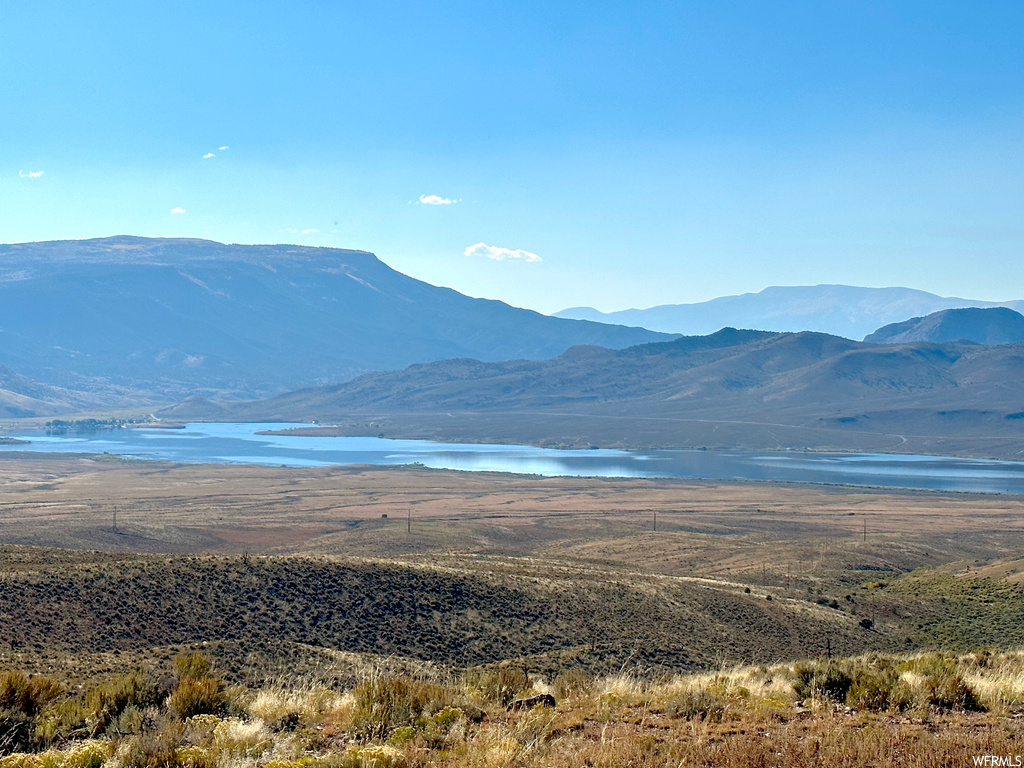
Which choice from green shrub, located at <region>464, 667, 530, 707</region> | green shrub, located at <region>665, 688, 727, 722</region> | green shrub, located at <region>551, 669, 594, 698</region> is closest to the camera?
green shrub, located at <region>665, 688, 727, 722</region>

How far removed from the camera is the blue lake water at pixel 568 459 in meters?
113

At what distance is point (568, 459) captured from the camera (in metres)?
138

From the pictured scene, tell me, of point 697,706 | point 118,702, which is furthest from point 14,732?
point 697,706

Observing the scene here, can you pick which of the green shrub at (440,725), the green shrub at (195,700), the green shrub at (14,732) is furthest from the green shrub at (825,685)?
the green shrub at (14,732)

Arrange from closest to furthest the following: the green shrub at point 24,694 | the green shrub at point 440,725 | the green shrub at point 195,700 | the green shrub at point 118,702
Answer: the green shrub at point 440,725, the green shrub at point 118,702, the green shrub at point 24,694, the green shrub at point 195,700

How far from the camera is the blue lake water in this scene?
371 ft

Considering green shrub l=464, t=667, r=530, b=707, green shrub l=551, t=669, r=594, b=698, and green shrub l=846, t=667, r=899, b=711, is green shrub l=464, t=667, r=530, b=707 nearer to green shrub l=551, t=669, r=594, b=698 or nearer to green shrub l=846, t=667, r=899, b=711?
green shrub l=551, t=669, r=594, b=698

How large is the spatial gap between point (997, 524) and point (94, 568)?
6511cm

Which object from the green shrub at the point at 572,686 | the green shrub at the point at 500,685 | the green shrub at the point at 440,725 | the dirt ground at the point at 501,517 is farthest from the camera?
the dirt ground at the point at 501,517

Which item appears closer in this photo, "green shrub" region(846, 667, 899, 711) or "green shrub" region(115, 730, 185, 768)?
"green shrub" region(115, 730, 185, 768)

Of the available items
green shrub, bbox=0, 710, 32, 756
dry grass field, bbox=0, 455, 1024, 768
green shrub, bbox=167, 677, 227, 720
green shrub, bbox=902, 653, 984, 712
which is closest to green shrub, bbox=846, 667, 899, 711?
dry grass field, bbox=0, 455, 1024, 768

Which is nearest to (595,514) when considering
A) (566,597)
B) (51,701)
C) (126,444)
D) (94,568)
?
(566,597)

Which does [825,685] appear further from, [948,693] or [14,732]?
[14,732]

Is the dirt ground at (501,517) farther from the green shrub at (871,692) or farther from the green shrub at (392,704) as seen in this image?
the green shrub at (392,704)
